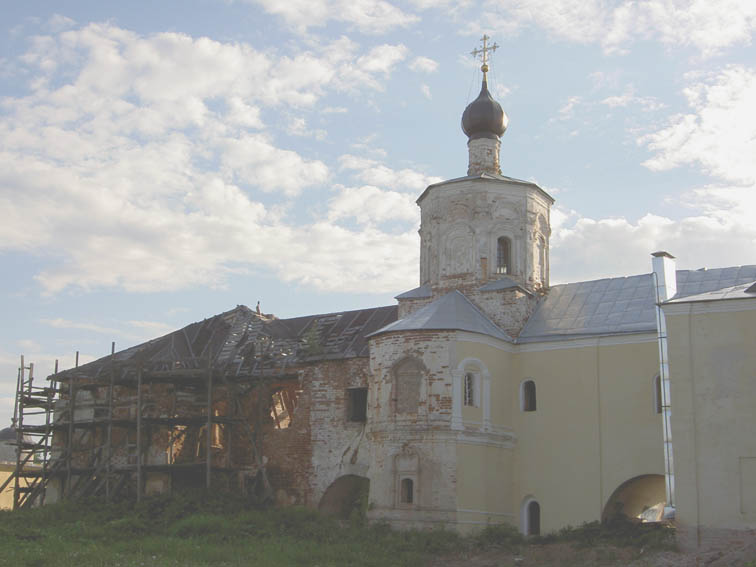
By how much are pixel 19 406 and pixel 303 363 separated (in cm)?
770

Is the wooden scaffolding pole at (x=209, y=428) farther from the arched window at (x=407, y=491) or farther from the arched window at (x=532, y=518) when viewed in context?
the arched window at (x=532, y=518)

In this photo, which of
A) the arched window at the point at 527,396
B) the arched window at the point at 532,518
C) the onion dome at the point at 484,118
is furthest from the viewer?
the onion dome at the point at 484,118

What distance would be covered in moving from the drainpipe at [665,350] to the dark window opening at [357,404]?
6.86 m

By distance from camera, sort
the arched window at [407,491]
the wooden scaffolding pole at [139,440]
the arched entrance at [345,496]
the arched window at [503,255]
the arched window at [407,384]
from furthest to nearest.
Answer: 1. the arched window at [503,255]
2. the arched entrance at [345,496]
3. the wooden scaffolding pole at [139,440]
4. the arched window at [407,384]
5. the arched window at [407,491]

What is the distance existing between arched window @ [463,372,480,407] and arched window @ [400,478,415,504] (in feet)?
6.72

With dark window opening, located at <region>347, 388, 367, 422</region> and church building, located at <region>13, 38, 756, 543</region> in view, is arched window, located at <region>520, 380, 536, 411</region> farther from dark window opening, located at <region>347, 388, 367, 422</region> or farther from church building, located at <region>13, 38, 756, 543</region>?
dark window opening, located at <region>347, 388, 367, 422</region>

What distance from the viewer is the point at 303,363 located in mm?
22578

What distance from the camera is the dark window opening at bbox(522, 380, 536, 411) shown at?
67.3 ft

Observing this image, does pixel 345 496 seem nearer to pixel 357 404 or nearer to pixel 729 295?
pixel 357 404

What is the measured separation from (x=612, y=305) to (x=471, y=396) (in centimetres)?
395

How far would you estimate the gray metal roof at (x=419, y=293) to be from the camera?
2242cm

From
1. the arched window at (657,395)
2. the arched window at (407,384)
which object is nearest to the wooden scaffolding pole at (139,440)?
the arched window at (407,384)

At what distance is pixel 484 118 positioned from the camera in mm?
23609

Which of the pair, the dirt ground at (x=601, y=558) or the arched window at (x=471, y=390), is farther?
the arched window at (x=471, y=390)
